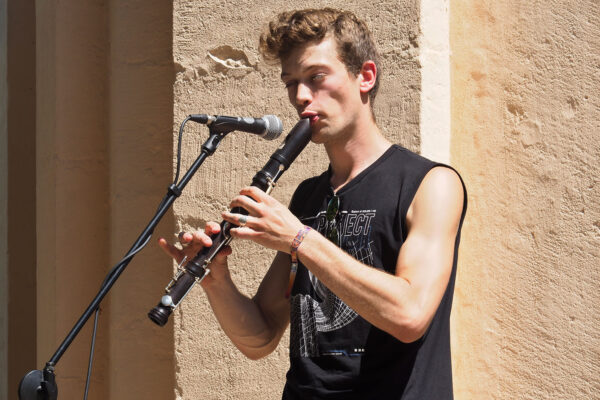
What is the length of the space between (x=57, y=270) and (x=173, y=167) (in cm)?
76

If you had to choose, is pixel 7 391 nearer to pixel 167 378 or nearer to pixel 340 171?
pixel 167 378

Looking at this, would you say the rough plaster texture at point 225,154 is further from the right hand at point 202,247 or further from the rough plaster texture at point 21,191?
the rough plaster texture at point 21,191

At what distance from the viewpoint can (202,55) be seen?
11.0ft

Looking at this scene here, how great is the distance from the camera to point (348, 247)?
2119mm

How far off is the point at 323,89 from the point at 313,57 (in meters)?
0.11

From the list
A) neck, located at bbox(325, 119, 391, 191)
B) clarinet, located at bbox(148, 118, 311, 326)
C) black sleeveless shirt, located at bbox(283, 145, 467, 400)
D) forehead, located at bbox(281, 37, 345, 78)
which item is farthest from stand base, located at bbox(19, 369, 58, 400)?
forehead, located at bbox(281, 37, 345, 78)

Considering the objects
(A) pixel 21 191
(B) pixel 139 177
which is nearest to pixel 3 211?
(A) pixel 21 191

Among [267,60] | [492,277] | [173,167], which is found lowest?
[492,277]

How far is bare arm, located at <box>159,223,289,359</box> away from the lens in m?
2.28

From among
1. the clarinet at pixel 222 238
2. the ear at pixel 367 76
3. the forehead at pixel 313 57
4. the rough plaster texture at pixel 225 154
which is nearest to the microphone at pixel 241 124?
the clarinet at pixel 222 238

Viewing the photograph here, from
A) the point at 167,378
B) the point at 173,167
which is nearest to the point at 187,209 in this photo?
the point at 173,167

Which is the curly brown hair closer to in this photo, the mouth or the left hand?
the mouth

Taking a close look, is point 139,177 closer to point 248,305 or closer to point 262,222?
point 248,305

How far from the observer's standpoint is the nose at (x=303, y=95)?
2203 millimetres
